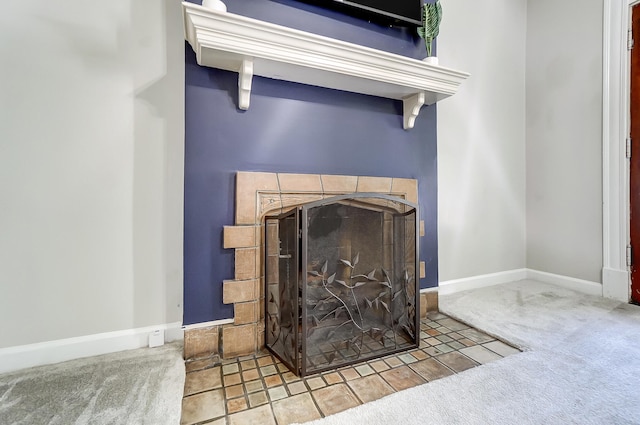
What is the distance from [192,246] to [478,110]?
2.48 metres

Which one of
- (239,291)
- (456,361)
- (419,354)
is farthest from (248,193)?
(456,361)

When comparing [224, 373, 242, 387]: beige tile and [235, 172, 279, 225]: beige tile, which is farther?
[235, 172, 279, 225]: beige tile

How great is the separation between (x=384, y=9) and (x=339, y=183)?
1.11m

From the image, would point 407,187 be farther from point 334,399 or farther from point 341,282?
point 334,399

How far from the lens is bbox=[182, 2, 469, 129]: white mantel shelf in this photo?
120 cm

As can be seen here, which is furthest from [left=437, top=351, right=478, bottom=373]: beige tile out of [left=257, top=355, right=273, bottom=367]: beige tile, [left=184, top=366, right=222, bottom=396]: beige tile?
[left=184, top=366, right=222, bottom=396]: beige tile

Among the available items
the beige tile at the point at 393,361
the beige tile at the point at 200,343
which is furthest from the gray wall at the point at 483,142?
the beige tile at the point at 200,343

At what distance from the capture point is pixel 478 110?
2.43 m

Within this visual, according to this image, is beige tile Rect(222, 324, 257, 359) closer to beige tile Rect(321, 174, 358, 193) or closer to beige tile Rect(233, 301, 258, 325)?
beige tile Rect(233, 301, 258, 325)

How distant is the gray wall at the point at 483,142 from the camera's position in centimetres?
227

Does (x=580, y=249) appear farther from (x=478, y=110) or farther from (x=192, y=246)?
(x=192, y=246)

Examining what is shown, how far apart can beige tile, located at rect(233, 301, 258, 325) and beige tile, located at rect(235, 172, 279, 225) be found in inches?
16.5

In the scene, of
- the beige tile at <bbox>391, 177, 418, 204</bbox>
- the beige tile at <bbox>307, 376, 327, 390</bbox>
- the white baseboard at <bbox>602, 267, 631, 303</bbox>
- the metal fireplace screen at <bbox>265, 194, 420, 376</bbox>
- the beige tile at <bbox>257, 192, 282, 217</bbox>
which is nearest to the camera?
the beige tile at <bbox>307, 376, 327, 390</bbox>

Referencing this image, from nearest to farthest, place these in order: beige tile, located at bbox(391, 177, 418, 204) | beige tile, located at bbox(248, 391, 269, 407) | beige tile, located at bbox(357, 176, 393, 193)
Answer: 1. beige tile, located at bbox(248, 391, 269, 407)
2. beige tile, located at bbox(357, 176, 393, 193)
3. beige tile, located at bbox(391, 177, 418, 204)
